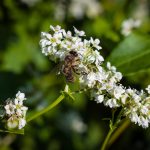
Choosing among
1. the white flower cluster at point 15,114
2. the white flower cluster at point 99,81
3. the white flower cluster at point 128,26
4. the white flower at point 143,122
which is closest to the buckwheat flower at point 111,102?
the white flower cluster at point 99,81

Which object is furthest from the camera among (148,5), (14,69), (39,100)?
(148,5)

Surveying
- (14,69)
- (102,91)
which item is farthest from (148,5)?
(102,91)

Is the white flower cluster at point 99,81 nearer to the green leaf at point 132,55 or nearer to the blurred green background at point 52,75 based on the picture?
the green leaf at point 132,55

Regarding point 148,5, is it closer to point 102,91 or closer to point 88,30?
point 88,30

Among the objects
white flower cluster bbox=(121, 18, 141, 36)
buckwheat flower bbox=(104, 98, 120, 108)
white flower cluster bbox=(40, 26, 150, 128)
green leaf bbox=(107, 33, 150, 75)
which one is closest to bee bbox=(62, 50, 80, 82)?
white flower cluster bbox=(40, 26, 150, 128)

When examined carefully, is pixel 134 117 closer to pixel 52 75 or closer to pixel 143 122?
pixel 143 122

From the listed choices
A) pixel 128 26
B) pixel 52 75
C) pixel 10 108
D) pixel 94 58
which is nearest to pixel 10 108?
→ pixel 10 108

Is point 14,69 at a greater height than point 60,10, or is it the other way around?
point 60,10
